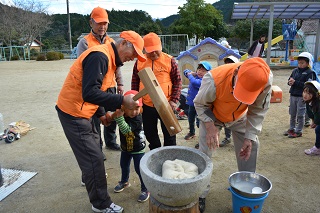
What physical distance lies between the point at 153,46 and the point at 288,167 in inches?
98.5

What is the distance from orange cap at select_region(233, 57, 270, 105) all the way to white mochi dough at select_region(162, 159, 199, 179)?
74cm

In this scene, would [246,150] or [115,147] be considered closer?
[246,150]

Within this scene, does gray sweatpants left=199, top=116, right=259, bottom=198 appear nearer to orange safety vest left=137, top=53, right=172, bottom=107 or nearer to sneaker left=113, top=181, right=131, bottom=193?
orange safety vest left=137, top=53, right=172, bottom=107

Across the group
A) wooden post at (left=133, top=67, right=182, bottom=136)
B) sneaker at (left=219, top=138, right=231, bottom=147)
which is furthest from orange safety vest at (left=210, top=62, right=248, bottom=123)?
sneaker at (left=219, top=138, right=231, bottom=147)

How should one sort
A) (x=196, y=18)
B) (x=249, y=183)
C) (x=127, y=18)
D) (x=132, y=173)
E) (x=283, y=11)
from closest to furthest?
(x=249, y=183)
(x=132, y=173)
(x=283, y=11)
(x=196, y=18)
(x=127, y=18)

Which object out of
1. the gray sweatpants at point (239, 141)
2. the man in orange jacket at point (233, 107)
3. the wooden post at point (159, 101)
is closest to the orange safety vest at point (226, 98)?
the man in orange jacket at point (233, 107)

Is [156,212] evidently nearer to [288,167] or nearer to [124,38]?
[124,38]

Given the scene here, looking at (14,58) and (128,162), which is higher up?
(14,58)

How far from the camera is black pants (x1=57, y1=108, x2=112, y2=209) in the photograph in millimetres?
2277

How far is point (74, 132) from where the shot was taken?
2.28 m

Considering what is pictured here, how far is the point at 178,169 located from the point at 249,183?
2.72ft

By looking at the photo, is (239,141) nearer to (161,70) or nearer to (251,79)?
(251,79)

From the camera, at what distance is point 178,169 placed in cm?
216

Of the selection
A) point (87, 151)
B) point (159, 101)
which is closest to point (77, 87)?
point (87, 151)
